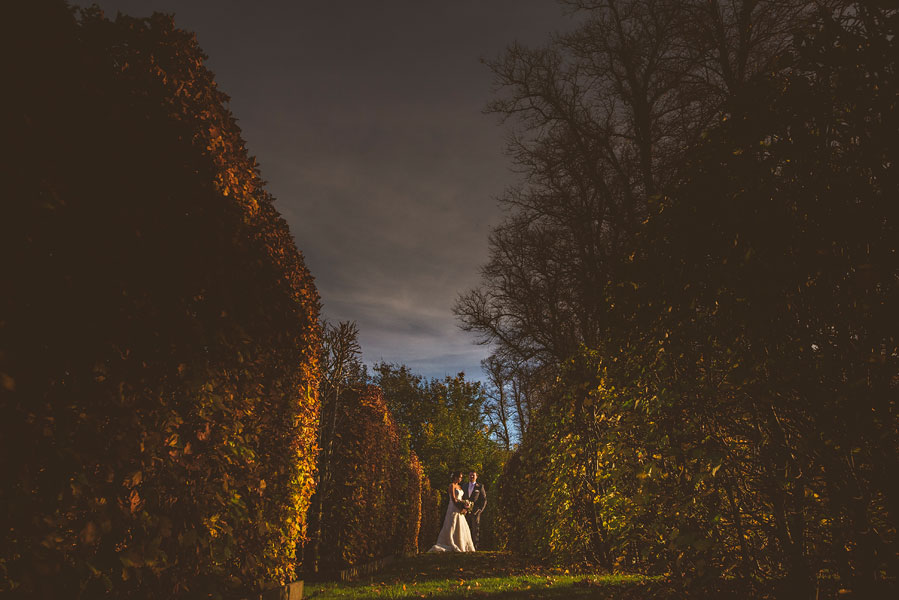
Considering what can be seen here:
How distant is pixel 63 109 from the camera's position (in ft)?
8.27

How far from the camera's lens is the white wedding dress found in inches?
676

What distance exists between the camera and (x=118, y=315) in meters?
2.55

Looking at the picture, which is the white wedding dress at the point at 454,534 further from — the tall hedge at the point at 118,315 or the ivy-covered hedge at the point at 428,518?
the tall hedge at the point at 118,315

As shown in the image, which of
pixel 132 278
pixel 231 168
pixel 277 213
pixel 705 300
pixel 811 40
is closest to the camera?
pixel 132 278

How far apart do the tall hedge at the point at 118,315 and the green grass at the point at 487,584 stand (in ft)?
14.1

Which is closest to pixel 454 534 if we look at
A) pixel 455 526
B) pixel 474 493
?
pixel 455 526

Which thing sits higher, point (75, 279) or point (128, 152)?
point (128, 152)

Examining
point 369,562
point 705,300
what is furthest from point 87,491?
point 369,562

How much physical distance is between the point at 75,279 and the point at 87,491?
0.97m

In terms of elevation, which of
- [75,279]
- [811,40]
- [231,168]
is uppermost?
[231,168]

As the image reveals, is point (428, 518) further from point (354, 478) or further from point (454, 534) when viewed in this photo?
point (354, 478)

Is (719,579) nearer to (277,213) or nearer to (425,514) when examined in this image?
(277,213)

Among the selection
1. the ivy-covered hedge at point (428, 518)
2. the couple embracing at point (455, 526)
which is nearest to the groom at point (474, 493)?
the couple embracing at point (455, 526)

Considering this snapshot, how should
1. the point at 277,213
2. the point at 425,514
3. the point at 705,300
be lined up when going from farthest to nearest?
the point at 425,514 → the point at 277,213 → the point at 705,300
